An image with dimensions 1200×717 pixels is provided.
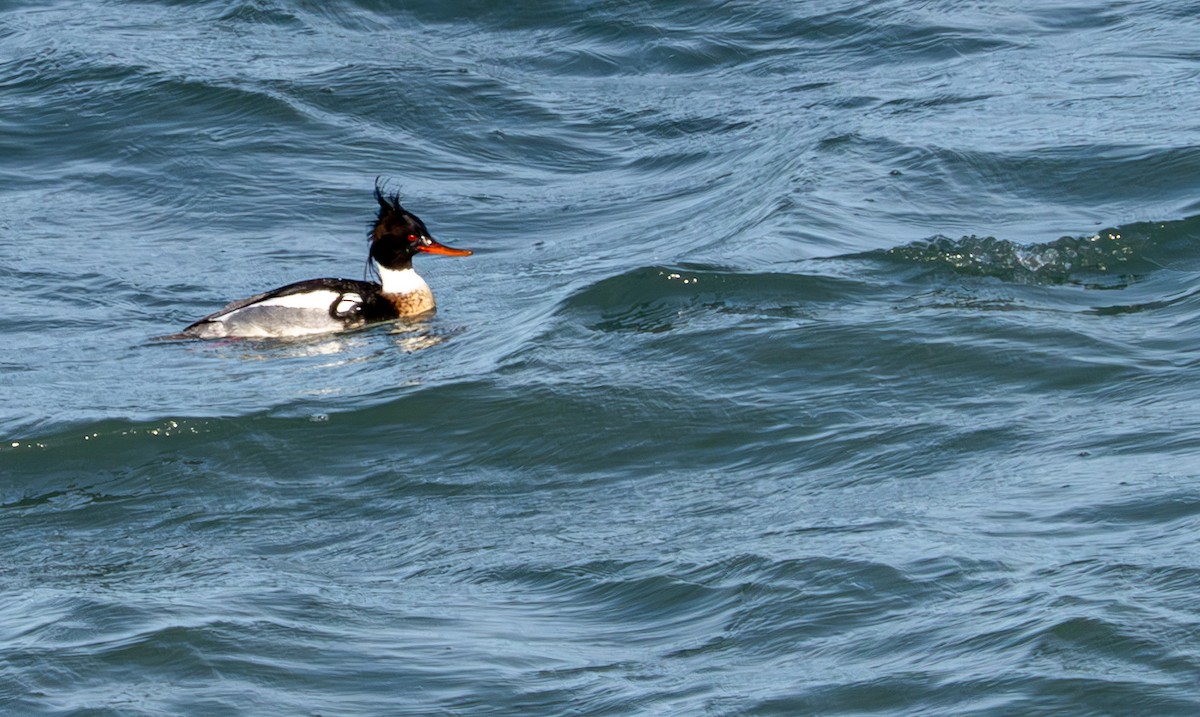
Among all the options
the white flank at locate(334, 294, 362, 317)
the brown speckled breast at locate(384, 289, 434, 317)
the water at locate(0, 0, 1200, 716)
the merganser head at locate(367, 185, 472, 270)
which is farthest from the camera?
the merganser head at locate(367, 185, 472, 270)

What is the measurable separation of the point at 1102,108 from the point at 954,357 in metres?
5.52

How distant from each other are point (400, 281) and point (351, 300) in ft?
1.30

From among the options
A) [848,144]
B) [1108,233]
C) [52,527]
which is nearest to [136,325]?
[52,527]

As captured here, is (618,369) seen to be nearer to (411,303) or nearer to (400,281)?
(411,303)

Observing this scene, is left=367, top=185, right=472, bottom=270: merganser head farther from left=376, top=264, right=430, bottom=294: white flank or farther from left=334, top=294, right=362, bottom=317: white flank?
left=334, top=294, right=362, bottom=317: white flank

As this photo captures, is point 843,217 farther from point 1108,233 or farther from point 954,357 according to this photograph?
point 954,357

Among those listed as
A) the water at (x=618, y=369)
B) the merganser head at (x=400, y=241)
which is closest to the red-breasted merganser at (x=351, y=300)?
the merganser head at (x=400, y=241)

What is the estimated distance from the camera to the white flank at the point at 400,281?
12.5 metres

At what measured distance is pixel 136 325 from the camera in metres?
Answer: 12.2

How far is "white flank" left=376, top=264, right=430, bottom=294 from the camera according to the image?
12.5m

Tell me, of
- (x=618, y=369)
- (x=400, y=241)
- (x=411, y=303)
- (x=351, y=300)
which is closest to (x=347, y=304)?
(x=351, y=300)

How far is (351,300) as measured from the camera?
12.3m

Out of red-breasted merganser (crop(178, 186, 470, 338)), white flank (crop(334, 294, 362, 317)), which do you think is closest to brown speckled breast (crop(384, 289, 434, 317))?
red-breasted merganser (crop(178, 186, 470, 338))

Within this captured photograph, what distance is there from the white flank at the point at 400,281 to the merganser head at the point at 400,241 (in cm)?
4
